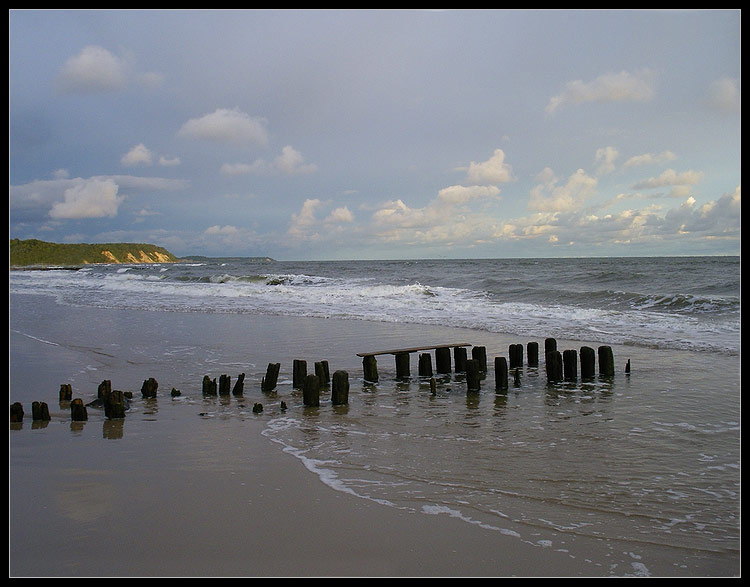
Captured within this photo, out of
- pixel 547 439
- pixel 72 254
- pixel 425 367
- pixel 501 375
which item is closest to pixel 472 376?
pixel 501 375

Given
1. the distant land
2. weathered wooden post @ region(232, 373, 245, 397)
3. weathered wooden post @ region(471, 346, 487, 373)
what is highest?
the distant land

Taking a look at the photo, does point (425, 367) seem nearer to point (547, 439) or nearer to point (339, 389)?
point (339, 389)

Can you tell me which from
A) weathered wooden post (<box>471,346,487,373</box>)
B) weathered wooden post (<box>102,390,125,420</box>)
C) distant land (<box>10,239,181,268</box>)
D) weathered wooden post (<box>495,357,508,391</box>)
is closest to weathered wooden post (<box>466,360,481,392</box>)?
weathered wooden post (<box>495,357,508,391</box>)

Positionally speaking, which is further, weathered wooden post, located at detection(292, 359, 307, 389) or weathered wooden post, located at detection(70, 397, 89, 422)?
weathered wooden post, located at detection(292, 359, 307, 389)

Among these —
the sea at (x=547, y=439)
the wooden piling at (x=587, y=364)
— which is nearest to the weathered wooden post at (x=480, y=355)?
the sea at (x=547, y=439)

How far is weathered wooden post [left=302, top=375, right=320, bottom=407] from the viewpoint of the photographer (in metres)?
7.68

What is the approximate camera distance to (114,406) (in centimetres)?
703

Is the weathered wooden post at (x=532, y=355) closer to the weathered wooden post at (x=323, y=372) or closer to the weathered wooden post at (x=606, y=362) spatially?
the weathered wooden post at (x=606, y=362)

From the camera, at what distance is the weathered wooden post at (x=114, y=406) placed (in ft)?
23.0

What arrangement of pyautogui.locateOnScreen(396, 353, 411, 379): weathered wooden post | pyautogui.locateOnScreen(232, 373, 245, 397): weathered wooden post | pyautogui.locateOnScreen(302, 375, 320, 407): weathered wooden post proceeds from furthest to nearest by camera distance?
pyautogui.locateOnScreen(396, 353, 411, 379): weathered wooden post → pyautogui.locateOnScreen(232, 373, 245, 397): weathered wooden post → pyautogui.locateOnScreen(302, 375, 320, 407): weathered wooden post

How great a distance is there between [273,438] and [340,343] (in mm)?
7355

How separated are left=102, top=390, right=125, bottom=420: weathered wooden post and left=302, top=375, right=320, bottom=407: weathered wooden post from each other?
2348mm

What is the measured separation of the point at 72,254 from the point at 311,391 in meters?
153

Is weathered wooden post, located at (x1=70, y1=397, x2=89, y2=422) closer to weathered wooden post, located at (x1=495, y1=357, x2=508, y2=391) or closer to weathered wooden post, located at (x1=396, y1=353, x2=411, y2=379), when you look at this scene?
weathered wooden post, located at (x1=396, y1=353, x2=411, y2=379)
